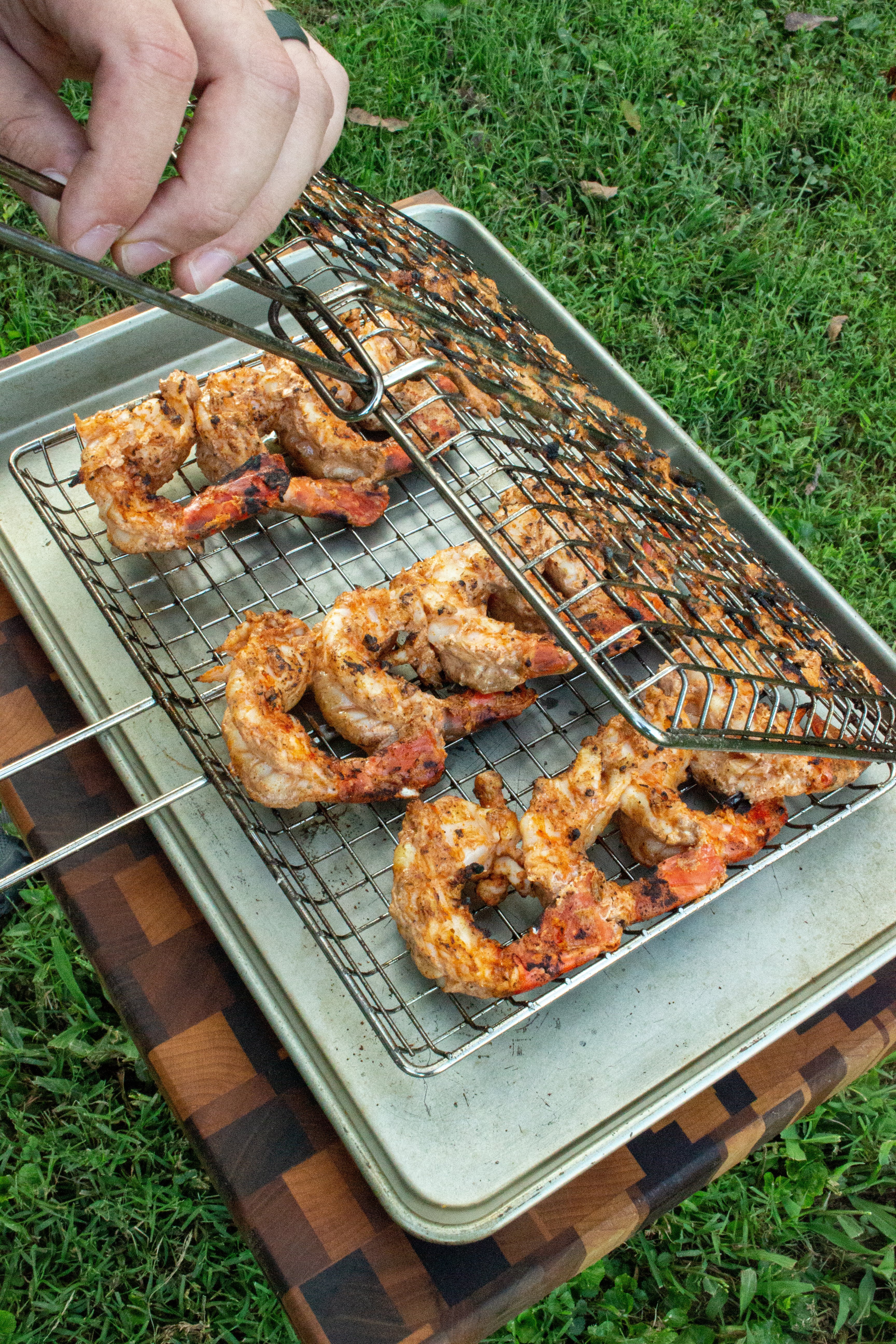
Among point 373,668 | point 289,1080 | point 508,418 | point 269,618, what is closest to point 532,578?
point 508,418

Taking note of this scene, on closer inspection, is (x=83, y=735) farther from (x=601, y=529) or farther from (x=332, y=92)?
(x=332, y=92)

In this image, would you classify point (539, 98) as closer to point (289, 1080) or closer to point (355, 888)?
point (355, 888)

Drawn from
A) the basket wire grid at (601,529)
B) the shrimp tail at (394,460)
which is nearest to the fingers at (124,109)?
the basket wire grid at (601,529)

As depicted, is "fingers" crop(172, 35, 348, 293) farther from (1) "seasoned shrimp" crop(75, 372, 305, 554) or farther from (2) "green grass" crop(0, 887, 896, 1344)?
(2) "green grass" crop(0, 887, 896, 1344)

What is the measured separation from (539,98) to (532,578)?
4434 millimetres

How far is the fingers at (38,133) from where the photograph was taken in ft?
5.33

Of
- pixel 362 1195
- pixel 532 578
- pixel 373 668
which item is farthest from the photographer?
pixel 373 668

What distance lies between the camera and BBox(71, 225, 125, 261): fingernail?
141 centimetres

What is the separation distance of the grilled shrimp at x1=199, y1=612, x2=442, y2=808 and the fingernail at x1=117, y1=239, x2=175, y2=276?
113 cm

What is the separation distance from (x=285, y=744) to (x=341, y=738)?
0.43 meters

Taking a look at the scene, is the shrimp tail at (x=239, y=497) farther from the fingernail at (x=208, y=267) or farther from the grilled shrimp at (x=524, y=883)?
the fingernail at (x=208, y=267)

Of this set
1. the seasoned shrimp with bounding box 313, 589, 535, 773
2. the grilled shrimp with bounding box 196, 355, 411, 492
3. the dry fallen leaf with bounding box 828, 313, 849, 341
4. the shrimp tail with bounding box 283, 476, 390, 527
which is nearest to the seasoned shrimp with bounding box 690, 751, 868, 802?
the seasoned shrimp with bounding box 313, 589, 535, 773

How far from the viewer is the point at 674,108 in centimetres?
545

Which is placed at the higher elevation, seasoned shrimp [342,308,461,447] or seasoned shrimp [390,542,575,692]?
seasoned shrimp [342,308,461,447]
